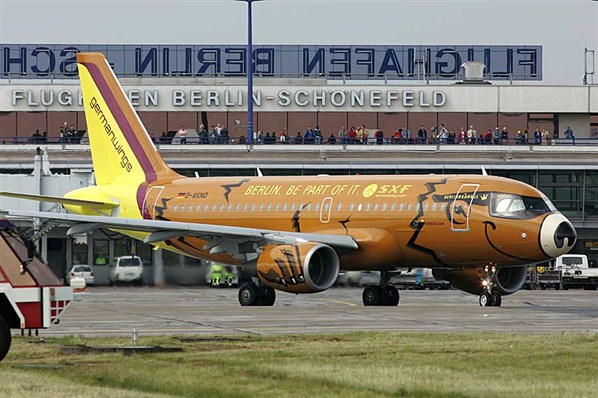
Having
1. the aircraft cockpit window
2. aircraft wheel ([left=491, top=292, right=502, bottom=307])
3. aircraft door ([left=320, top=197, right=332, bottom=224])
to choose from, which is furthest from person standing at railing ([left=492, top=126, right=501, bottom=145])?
the aircraft cockpit window

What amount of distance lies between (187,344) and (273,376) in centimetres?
545

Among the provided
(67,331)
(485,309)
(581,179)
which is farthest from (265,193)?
(581,179)

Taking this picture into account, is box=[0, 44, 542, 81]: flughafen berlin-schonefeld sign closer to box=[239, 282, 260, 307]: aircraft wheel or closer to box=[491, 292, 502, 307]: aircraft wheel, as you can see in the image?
box=[239, 282, 260, 307]: aircraft wheel

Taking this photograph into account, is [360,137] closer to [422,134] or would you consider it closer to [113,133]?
[422,134]

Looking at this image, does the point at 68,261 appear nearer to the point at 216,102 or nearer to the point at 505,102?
the point at 216,102

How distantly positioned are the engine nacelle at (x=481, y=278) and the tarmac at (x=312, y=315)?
544mm

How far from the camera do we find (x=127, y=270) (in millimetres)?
56469

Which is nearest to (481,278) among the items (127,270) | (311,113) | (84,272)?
(127,270)

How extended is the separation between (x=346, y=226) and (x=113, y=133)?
11955 millimetres

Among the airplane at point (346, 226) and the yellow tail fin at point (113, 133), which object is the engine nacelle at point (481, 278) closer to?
the airplane at point (346, 226)

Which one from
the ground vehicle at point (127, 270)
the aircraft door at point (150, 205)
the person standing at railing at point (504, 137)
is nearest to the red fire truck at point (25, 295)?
the aircraft door at point (150, 205)

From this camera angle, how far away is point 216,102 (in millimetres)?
83812

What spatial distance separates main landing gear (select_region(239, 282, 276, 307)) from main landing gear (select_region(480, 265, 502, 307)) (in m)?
6.44

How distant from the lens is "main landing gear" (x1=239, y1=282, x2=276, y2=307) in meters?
43.3
